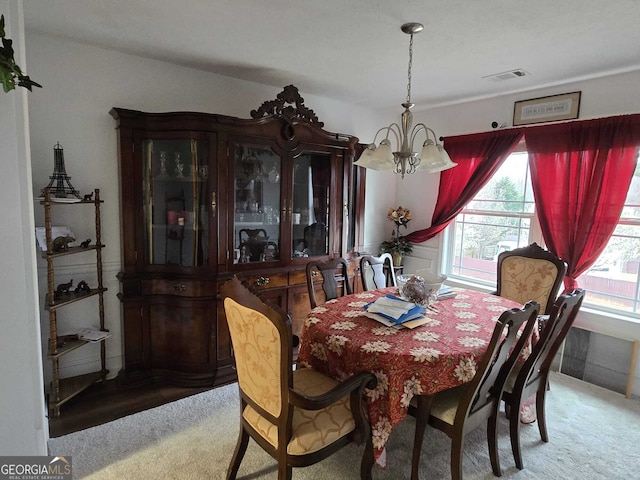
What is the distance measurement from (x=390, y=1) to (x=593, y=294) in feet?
9.42

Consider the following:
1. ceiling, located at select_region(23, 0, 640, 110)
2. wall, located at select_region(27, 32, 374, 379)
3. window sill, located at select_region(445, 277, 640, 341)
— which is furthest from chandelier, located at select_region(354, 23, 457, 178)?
window sill, located at select_region(445, 277, 640, 341)

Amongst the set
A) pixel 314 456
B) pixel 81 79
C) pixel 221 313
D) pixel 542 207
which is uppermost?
pixel 81 79

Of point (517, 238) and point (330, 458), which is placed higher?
point (517, 238)

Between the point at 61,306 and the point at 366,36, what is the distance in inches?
103

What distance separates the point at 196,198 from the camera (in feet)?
9.23

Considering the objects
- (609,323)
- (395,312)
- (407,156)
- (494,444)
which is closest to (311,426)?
(395,312)

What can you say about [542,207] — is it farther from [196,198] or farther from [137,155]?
[137,155]

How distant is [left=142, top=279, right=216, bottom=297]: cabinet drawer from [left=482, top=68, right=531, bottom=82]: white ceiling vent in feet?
9.04

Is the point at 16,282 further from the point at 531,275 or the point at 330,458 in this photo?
the point at 531,275

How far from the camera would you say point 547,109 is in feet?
10.5

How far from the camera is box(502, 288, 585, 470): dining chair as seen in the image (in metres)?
1.91

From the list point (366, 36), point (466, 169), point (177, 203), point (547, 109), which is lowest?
point (177, 203)

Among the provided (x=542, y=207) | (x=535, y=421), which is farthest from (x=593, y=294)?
(x=535, y=421)

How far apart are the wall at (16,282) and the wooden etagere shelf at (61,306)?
2.82 feet
